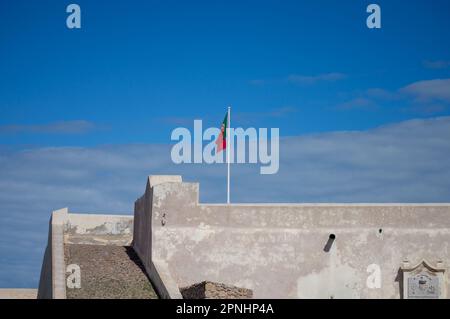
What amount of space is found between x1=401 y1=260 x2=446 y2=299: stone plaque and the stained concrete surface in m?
7.39

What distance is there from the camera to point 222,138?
94.7 ft

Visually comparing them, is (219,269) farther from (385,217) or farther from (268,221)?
(385,217)

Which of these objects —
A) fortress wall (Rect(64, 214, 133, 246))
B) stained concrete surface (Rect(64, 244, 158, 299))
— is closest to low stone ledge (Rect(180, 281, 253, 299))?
stained concrete surface (Rect(64, 244, 158, 299))

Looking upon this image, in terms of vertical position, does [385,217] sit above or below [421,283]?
above

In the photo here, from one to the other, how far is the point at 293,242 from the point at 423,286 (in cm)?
398

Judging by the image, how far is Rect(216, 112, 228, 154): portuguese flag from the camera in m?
28.8

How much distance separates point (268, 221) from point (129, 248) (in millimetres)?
5724

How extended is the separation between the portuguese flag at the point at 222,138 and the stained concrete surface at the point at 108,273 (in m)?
4.32

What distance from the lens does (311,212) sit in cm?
2730

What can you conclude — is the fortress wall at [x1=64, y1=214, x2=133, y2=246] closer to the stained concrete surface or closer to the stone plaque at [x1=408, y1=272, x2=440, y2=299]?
the stained concrete surface

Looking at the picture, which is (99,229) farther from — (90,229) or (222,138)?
(222,138)

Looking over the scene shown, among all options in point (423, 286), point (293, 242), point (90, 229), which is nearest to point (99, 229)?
point (90, 229)
